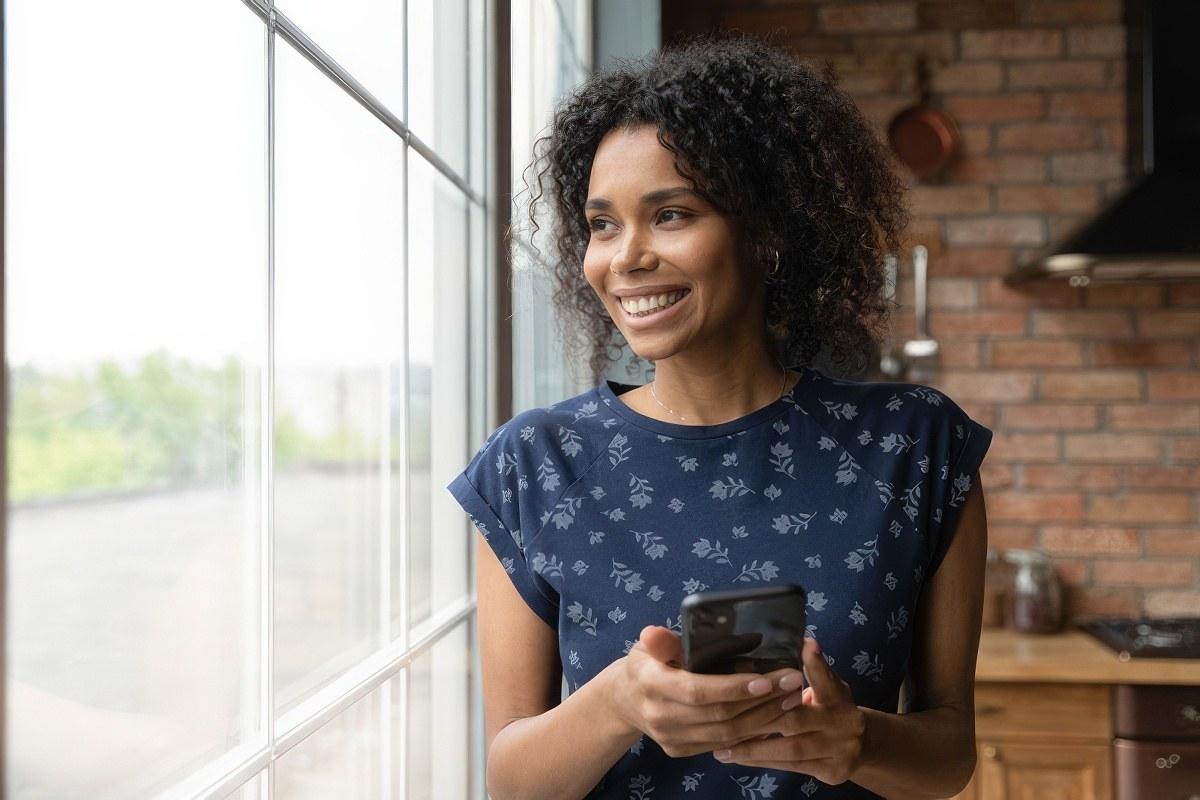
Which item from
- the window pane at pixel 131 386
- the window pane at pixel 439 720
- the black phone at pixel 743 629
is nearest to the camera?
the window pane at pixel 131 386

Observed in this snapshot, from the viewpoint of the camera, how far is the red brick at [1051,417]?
9.59 feet

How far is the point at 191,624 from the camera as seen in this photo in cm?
67

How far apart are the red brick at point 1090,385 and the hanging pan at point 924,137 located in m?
0.66

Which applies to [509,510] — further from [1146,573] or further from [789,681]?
[1146,573]

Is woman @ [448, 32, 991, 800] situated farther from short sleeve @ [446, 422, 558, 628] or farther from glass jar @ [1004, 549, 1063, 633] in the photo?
Answer: glass jar @ [1004, 549, 1063, 633]

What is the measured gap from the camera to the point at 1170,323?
9.50 feet

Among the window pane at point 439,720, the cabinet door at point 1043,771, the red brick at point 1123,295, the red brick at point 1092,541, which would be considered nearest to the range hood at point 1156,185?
the red brick at point 1123,295

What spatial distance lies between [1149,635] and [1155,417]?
2.10 ft

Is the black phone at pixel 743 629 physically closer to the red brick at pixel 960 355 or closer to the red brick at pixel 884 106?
the red brick at pixel 960 355

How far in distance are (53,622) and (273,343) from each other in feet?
1.01

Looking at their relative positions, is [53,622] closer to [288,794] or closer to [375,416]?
[288,794]

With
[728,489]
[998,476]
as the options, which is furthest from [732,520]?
[998,476]

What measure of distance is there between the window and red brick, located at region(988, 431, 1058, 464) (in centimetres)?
211

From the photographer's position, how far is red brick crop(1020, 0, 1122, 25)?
2926mm
